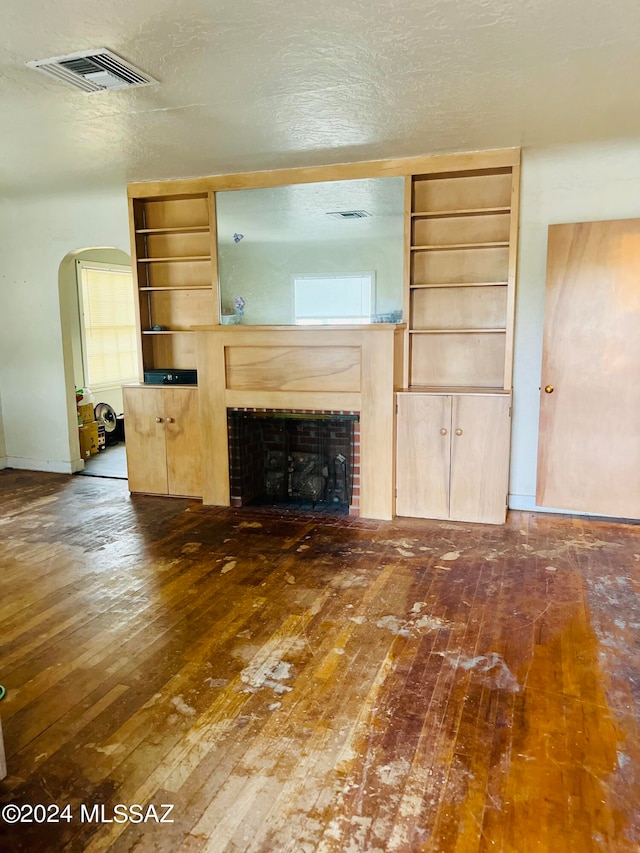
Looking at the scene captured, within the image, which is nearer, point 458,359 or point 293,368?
point 293,368

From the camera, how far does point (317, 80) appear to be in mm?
2955

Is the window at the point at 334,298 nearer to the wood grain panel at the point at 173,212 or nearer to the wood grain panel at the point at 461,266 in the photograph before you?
the wood grain panel at the point at 461,266

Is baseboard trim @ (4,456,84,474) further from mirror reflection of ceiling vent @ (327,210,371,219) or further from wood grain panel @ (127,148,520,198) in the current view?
mirror reflection of ceiling vent @ (327,210,371,219)

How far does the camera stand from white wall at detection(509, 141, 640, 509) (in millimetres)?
4176

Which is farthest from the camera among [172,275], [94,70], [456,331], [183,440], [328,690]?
[172,275]

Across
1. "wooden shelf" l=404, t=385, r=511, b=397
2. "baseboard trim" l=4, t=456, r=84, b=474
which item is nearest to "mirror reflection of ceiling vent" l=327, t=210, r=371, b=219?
"wooden shelf" l=404, t=385, r=511, b=397

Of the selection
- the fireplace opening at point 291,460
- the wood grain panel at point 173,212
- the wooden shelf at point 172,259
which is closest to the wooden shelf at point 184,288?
the wooden shelf at point 172,259

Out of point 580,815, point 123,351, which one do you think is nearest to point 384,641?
point 580,815

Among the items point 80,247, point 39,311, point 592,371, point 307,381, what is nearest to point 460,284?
point 592,371

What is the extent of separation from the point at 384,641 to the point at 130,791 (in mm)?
1256

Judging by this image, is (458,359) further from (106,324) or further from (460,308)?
(106,324)

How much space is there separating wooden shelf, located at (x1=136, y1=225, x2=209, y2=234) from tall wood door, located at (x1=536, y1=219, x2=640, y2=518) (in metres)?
2.85

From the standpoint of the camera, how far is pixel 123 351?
8336 millimetres

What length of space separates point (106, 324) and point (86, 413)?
1734 mm
